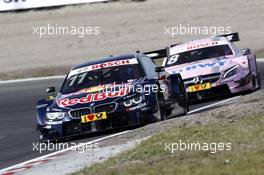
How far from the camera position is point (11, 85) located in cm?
2420

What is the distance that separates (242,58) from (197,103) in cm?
130

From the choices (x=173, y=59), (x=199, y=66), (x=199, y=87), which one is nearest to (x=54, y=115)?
(x=199, y=87)

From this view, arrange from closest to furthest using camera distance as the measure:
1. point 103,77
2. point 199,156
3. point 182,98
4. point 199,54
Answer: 1. point 199,156
2. point 103,77
3. point 182,98
4. point 199,54

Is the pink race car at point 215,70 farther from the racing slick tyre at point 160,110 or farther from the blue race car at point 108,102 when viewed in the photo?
the racing slick tyre at point 160,110

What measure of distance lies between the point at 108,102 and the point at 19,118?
4.95m

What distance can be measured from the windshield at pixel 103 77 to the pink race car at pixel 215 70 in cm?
270

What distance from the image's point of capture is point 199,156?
9.11 meters

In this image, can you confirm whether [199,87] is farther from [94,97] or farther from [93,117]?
[93,117]

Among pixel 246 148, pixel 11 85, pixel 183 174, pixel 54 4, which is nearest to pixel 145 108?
pixel 246 148

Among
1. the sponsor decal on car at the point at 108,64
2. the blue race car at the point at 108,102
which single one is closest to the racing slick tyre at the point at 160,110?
the blue race car at the point at 108,102

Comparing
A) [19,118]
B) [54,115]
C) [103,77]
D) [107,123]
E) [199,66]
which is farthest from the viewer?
[19,118]

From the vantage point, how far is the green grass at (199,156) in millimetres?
8359

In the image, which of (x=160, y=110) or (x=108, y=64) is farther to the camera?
(x=108, y=64)

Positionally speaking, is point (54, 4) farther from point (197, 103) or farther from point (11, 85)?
point (197, 103)
